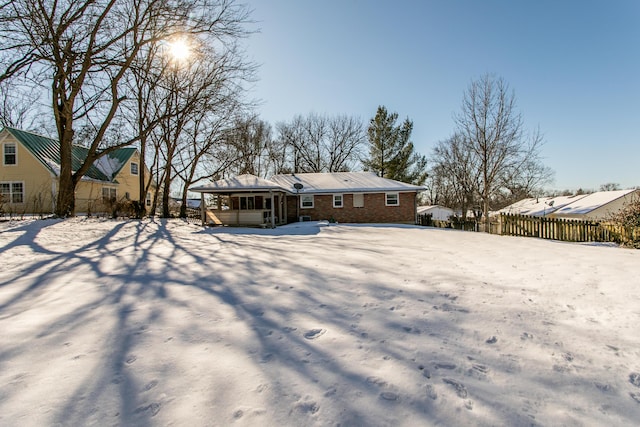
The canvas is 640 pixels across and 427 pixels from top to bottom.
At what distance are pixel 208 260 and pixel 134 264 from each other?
1372mm

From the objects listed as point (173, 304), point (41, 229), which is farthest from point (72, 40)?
point (173, 304)

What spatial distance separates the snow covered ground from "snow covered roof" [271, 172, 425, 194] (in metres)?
16.3

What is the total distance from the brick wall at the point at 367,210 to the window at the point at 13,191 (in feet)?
63.3

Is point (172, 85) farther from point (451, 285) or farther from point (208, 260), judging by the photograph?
point (451, 285)

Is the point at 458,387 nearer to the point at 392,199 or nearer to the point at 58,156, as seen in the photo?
the point at 392,199

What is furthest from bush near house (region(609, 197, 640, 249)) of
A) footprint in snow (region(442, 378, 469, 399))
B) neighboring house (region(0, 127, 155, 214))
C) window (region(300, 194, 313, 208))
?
neighboring house (region(0, 127, 155, 214))

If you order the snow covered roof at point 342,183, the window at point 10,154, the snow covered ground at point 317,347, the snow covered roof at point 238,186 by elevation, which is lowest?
the snow covered ground at point 317,347

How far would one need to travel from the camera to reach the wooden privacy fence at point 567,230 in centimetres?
1141

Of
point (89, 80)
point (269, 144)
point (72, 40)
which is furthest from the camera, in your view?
point (269, 144)

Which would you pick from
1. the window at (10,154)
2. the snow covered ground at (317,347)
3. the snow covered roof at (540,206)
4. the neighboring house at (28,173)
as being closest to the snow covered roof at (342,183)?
the neighboring house at (28,173)

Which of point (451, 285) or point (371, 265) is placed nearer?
point (451, 285)

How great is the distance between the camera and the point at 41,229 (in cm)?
1023

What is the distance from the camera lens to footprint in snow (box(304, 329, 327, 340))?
10.6ft

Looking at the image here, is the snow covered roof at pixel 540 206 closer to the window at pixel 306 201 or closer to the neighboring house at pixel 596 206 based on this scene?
the neighboring house at pixel 596 206
